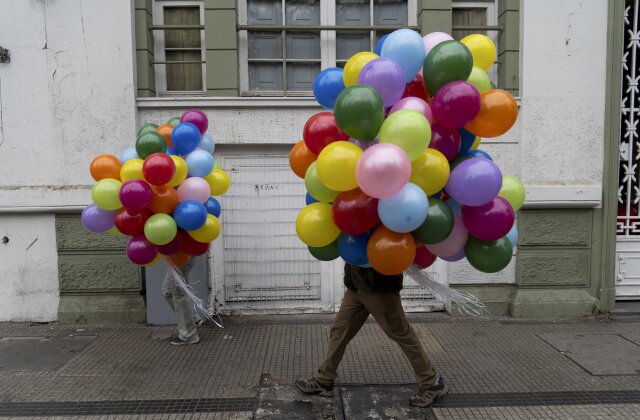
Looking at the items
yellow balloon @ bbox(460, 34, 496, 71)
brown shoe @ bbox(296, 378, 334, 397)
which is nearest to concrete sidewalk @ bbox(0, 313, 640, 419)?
brown shoe @ bbox(296, 378, 334, 397)

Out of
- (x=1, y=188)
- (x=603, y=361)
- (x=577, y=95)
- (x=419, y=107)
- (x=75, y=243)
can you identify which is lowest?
Result: (x=603, y=361)

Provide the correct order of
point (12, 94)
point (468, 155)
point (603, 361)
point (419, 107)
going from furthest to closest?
point (12, 94) < point (603, 361) < point (468, 155) < point (419, 107)

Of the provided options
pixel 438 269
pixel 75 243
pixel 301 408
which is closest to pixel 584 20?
pixel 438 269

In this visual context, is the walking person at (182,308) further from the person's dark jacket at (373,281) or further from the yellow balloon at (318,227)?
the yellow balloon at (318,227)

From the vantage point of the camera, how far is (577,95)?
18.2 ft

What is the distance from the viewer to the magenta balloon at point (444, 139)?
274 cm

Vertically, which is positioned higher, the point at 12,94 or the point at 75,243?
the point at 12,94

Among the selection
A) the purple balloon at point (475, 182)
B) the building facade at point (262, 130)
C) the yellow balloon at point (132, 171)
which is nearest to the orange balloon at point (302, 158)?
the purple balloon at point (475, 182)

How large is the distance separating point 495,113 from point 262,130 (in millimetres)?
3398

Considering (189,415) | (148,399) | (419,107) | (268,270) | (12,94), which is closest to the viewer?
(419,107)

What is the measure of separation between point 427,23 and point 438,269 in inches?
120

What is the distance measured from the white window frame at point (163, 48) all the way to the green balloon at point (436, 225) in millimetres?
4044

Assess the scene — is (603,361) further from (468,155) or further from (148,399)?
(148,399)

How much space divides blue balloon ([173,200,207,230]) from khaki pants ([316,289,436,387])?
4.67ft
